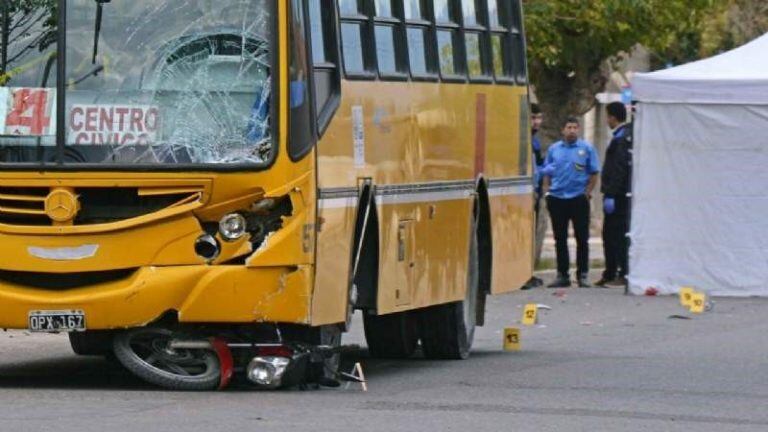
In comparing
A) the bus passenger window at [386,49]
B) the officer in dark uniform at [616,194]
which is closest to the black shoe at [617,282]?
the officer in dark uniform at [616,194]

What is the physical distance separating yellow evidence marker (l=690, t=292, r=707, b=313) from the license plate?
34.9 ft

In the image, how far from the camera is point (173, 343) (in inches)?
456

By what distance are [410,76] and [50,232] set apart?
310 centimetres

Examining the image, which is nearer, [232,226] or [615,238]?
[232,226]

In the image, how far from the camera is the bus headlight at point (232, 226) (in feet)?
36.9

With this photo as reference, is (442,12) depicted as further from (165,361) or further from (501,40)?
(165,361)

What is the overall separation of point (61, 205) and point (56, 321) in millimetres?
606

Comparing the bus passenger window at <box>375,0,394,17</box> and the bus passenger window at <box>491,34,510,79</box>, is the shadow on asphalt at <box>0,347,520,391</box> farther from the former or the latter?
the bus passenger window at <box>375,0,394,17</box>

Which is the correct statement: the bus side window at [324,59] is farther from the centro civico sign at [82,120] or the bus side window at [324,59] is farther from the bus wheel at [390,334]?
the bus wheel at [390,334]

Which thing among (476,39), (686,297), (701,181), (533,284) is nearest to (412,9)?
(476,39)

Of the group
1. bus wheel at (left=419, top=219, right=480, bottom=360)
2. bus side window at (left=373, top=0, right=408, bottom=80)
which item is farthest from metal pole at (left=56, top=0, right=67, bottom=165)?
bus wheel at (left=419, top=219, right=480, bottom=360)

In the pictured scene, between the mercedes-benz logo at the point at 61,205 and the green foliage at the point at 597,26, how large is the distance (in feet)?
46.4

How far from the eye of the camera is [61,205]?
11.3 metres

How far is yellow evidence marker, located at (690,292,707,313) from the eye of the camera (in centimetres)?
2092
